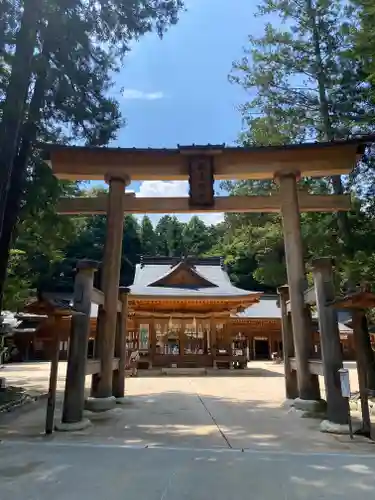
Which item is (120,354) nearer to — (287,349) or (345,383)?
(287,349)

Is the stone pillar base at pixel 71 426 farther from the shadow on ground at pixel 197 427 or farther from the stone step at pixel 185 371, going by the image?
the stone step at pixel 185 371

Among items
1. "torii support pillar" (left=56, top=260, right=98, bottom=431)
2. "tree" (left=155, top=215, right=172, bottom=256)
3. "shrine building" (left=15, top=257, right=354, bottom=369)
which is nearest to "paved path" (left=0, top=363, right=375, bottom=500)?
"torii support pillar" (left=56, top=260, right=98, bottom=431)

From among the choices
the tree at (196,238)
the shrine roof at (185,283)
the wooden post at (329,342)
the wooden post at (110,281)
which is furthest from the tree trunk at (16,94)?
the tree at (196,238)

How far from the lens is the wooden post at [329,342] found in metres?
4.81

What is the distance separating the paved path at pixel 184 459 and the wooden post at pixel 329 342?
1.26 ft

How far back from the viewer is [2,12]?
19.1ft

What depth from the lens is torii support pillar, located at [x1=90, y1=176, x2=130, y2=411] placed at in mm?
6195

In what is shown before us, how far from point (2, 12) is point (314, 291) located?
20.6ft

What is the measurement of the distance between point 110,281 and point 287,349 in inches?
140

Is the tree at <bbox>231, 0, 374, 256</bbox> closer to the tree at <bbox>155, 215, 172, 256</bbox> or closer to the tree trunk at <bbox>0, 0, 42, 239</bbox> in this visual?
the tree trunk at <bbox>0, 0, 42, 239</bbox>

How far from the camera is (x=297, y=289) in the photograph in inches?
251

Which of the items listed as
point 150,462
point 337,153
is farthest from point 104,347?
point 337,153

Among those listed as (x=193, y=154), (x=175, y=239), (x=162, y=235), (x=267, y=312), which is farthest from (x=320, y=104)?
(x=162, y=235)

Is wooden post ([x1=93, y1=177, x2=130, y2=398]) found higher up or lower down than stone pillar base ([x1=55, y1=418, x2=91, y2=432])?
higher up
